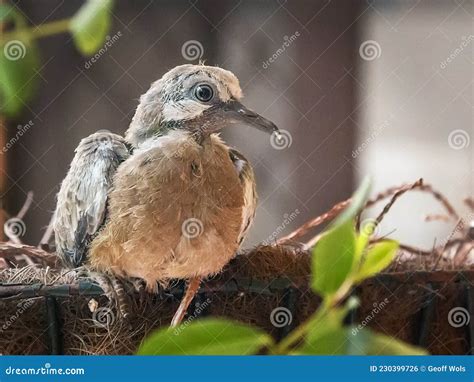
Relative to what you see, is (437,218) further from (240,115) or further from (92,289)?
(92,289)

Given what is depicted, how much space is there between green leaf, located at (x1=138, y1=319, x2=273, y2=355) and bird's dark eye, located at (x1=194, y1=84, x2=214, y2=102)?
10.1 inches

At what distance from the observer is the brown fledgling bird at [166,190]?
2.47 feet

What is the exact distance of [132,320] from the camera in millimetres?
771

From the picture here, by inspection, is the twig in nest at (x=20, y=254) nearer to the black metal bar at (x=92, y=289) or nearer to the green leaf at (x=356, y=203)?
the black metal bar at (x=92, y=289)

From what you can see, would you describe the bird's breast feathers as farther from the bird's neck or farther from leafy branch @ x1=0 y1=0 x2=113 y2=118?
leafy branch @ x1=0 y1=0 x2=113 y2=118

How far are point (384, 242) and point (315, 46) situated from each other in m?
0.26

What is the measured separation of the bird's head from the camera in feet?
2.51

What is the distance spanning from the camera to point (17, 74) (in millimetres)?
856

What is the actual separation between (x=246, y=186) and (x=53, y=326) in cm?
28

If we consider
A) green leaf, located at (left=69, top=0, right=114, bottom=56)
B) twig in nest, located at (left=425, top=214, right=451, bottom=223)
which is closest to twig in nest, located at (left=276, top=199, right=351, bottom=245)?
twig in nest, located at (left=425, top=214, right=451, bottom=223)

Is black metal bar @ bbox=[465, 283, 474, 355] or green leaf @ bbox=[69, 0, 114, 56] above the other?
black metal bar @ bbox=[465, 283, 474, 355]

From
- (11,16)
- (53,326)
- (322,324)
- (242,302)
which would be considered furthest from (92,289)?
(11,16)

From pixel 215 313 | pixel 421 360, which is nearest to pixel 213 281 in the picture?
pixel 215 313

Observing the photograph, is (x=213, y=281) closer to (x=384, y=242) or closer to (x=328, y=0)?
(x=384, y=242)
